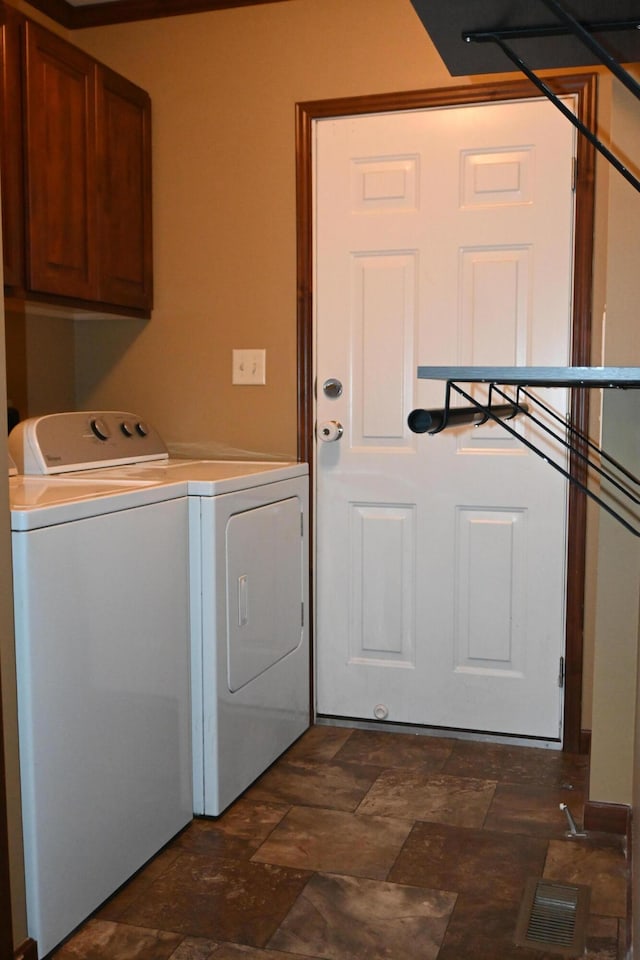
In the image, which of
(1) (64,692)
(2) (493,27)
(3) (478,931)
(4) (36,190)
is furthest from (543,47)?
(4) (36,190)

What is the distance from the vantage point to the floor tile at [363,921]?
1.90 metres

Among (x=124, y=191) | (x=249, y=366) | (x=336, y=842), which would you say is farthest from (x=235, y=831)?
(x=124, y=191)

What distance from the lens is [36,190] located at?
102 inches

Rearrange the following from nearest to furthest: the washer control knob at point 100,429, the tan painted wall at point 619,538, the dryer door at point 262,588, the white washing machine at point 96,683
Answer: the white washing machine at point 96,683 < the tan painted wall at point 619,538 < the dryer door at point 262,588 < the washer control knob at point 100,429

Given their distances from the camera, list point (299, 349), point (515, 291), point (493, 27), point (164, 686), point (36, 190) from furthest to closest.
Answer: point (299, 349) < point (515, 291) < point (36, 190) < point (164, 686) < point (493, 27)

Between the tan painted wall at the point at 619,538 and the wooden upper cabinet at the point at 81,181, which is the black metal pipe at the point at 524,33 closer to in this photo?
the tan painted wall at the point at 619,538

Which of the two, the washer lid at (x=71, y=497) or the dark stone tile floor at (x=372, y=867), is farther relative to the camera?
the dark stone tile floor at (x=372, y=867)

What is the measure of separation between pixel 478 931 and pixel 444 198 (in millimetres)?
2105

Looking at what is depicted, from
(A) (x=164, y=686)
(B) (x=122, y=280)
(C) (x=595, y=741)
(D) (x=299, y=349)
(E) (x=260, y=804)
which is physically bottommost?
(E) (x=260, y=804)

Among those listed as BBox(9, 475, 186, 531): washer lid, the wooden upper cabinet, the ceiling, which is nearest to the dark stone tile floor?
BBox(9, 475, 186, 531): washer lid

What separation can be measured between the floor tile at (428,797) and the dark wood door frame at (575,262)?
465 millimetres

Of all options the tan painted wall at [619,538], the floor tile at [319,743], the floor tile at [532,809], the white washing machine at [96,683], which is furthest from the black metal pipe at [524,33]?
the floor tile at [319,743]

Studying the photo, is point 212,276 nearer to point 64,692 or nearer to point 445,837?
point 64,692

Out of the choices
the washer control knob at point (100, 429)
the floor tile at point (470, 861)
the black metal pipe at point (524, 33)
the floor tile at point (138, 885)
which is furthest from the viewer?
the washer control knob at point (100, 429)
